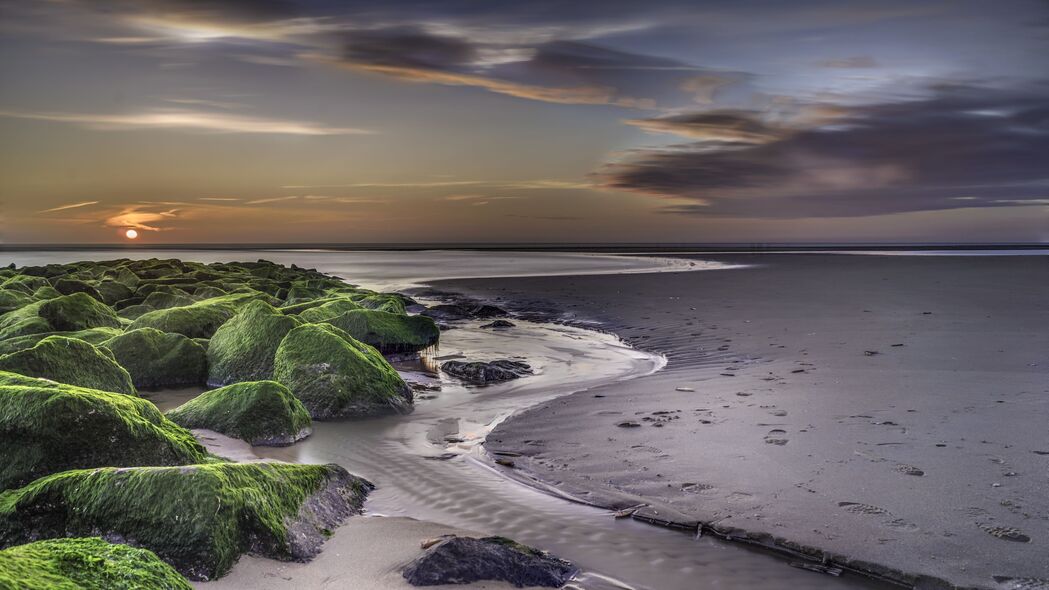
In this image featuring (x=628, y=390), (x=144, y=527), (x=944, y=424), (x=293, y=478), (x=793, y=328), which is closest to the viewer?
(x=144, y=527)

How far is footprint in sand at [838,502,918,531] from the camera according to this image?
522 cm

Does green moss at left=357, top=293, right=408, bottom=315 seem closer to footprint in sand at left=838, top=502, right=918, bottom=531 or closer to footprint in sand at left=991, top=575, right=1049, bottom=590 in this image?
footprint in sand at left=838, top=502, right=918, bottom=531

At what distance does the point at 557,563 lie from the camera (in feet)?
15.4

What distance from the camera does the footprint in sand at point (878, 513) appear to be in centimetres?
522

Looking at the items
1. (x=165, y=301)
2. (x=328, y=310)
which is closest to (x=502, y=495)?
(x=328, y=310)

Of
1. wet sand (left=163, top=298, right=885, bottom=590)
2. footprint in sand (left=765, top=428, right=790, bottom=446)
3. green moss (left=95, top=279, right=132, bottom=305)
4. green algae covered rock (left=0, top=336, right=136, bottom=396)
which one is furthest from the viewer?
green moss (left=95, top=279, right=132, bottom=305)

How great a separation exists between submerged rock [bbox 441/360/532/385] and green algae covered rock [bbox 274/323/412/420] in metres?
2.05

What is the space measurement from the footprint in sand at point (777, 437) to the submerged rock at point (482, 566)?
11.7ft

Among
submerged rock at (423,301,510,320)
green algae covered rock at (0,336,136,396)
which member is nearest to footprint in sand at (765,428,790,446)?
green algae covered rock at (0,336,136,396)

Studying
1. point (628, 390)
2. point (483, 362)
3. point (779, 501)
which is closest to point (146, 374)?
point (483, 362)

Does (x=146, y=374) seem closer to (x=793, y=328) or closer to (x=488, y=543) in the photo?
(x=488, y=543)

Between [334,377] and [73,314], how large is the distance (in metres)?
6.86

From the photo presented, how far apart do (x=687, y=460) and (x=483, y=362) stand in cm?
620

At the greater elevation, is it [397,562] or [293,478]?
[293,478]
